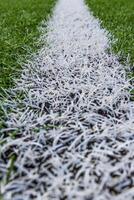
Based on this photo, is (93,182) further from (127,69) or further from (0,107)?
(127,69)

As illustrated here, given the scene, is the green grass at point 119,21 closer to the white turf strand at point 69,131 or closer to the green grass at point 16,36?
the white turf strand at point 69,131

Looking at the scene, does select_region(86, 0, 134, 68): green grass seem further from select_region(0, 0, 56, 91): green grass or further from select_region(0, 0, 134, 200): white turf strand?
select_region(0, 0, 56, 91): green grass

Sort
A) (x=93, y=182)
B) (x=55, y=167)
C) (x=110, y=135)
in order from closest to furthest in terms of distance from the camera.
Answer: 1. (x=93, y=182)
2. (x=55, y=167)
3. (x=110, y=135)

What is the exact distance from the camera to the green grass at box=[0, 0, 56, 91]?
5.76m

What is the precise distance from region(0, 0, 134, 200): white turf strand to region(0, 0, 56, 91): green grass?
20 cm

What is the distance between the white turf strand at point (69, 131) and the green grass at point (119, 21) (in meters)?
0.43

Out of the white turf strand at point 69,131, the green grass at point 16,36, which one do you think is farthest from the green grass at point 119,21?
the green grass at point 16,36

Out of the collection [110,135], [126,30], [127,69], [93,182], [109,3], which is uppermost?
[109,3]

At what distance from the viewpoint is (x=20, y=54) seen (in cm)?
668

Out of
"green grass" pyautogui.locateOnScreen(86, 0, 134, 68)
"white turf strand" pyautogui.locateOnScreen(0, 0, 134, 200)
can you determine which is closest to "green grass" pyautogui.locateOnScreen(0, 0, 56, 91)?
"white turf strand" pyautogui.locateOnScreen(0, 0, 134, 200)

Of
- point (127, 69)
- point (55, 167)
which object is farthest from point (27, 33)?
point (55, 167)

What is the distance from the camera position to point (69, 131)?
3857mm

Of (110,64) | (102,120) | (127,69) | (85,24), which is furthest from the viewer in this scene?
(85,24)

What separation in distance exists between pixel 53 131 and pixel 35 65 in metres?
2.43
